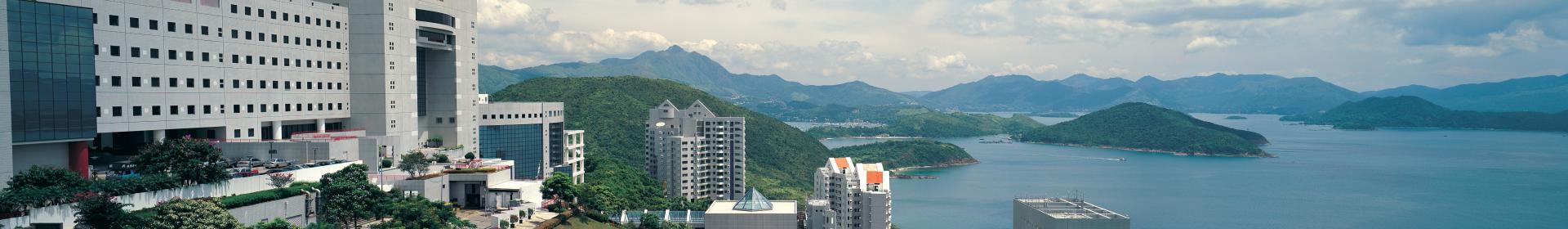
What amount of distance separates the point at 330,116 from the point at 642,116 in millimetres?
46144

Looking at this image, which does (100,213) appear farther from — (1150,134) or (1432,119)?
(1432,119)

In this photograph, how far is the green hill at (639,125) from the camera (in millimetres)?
68938

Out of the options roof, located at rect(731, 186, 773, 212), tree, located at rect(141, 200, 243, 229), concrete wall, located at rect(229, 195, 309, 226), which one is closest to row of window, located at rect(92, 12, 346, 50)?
concrete wall, located at rect(229, 195, 309, 226)

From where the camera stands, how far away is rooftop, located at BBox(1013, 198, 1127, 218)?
89.8ft

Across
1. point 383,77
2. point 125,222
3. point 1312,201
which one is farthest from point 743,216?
point 1312,201

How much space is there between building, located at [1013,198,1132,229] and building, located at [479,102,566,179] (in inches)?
680

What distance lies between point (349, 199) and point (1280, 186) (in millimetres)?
78718

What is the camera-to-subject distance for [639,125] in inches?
2948

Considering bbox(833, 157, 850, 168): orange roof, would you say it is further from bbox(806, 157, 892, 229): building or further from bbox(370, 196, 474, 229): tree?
bbox(370, 196, 474, 229): tree

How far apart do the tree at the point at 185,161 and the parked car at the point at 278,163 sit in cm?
431

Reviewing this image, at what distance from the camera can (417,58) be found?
35.5 m

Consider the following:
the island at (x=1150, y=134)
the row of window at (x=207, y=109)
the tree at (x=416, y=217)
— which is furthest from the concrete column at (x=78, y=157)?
the island at (x=1150, y=134)

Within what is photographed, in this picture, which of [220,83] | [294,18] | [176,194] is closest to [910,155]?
[294,18]

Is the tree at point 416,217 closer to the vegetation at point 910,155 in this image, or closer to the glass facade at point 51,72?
the glass facade at point 51,72
